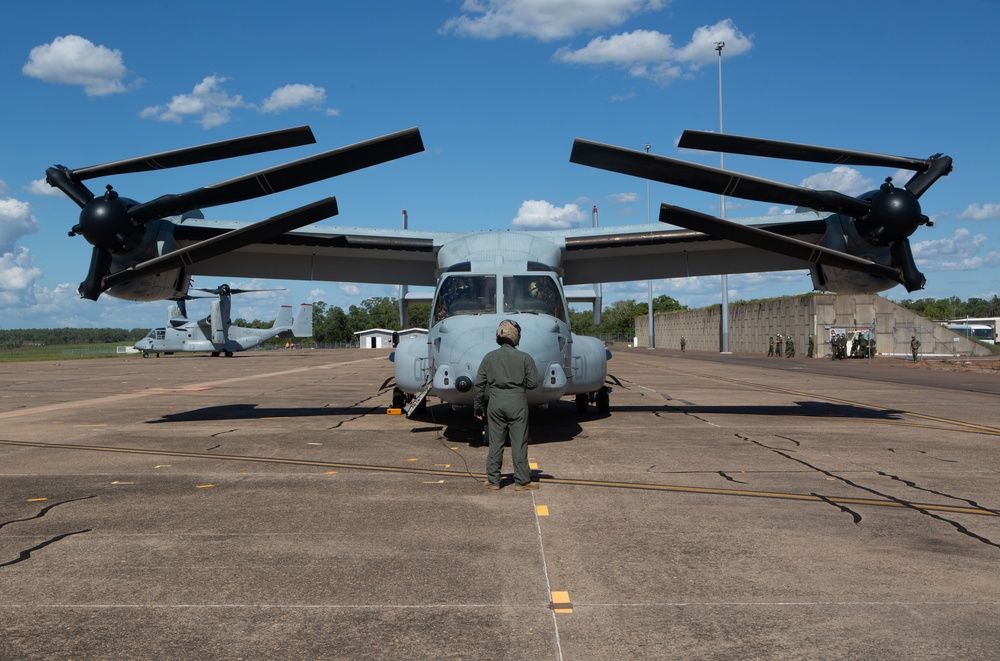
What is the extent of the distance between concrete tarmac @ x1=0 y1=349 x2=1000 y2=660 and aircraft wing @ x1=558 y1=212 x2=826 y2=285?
4.72 metres

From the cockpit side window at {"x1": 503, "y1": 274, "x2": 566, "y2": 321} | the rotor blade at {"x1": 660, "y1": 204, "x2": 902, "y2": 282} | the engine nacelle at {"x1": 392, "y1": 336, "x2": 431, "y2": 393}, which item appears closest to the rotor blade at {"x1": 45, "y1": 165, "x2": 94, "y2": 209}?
the engine nacelle at {"x1": 392, "y1": 336, "x2": 431, "y2": 393}

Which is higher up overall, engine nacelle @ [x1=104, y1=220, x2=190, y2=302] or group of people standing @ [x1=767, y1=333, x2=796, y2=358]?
engine nacelle @ [x1=104, y1=220, x2=190, y2=302]

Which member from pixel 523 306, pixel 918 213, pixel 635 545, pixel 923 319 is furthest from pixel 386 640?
pixel 923 319

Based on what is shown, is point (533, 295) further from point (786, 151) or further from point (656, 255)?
point (656, 255)

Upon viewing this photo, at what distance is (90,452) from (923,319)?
5161cm

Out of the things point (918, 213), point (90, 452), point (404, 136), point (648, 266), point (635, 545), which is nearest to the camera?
point (635, 545)

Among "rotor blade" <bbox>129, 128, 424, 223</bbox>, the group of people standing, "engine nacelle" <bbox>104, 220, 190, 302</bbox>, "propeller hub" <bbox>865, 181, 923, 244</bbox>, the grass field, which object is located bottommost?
the grass field

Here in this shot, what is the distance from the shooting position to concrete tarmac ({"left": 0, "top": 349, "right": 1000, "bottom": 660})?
12.8 ft

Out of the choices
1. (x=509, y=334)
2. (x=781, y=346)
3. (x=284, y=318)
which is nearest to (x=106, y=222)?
(x=509, y=334)

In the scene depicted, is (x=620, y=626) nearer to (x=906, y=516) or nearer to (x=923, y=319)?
(x=906, y=516)

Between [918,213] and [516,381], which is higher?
[918,213]

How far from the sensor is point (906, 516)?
256 inches

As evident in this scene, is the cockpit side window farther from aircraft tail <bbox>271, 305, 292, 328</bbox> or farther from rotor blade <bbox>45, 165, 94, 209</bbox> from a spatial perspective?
aircraft tail <bbox>271, 305, 292, 328</bbox>

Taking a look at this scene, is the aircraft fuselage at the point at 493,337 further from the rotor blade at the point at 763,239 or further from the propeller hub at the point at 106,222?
the propeller hub at the point at 106,222
